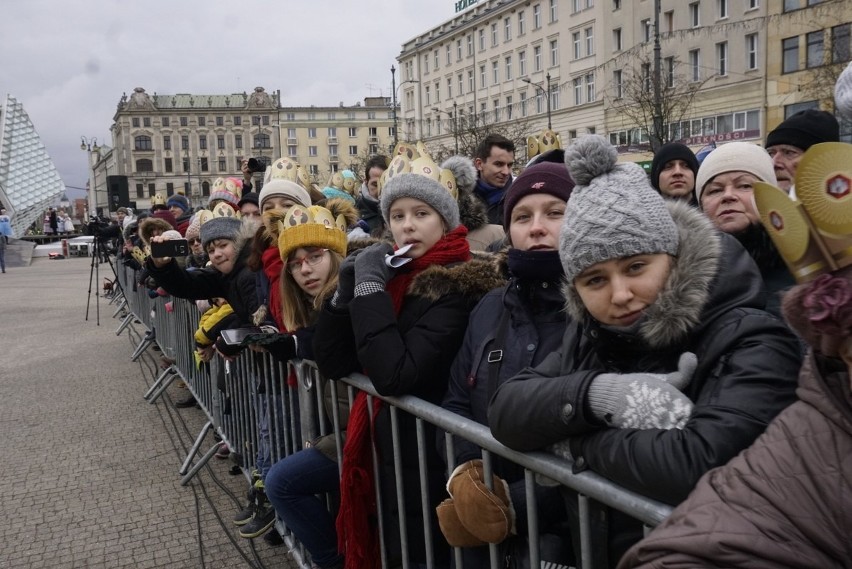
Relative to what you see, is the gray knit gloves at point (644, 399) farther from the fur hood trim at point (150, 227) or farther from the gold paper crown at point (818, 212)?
the fur hood trim at point (150, 227)

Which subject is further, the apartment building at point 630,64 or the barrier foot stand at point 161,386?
the apartment building at point 630,64

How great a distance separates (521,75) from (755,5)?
25.7 meters

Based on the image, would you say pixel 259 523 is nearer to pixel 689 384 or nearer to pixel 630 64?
pixel 689 384

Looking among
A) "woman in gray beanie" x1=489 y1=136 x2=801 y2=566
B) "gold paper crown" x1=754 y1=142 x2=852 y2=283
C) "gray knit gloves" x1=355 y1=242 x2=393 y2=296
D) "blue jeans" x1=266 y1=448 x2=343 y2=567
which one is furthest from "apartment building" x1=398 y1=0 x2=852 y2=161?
"gold paper crown" x1=754 y1=142 x2=852 y2=283

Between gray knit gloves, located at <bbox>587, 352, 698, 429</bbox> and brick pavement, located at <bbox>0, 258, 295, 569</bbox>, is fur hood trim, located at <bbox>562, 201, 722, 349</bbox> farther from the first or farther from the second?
brick pavement, located at <bbox>0, 258, 295, 569</bbox>

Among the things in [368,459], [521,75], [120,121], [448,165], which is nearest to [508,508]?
[368,459]

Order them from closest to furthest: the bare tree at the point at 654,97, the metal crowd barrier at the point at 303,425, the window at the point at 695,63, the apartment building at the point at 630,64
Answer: the metal crowd barrier at the point at 303,425 → the bare tree at the point at 654,97 → the apartment building at the point at 630,64 → the window at the point at 695,63

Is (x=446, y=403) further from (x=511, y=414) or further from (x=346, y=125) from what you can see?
(x=346, y=125)

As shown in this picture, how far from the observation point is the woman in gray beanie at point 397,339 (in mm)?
2535

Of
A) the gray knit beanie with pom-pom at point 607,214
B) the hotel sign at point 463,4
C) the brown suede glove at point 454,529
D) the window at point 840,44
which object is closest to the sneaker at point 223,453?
the brown suede glove at point 454,529

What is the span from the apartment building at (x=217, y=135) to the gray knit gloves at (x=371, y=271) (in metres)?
111

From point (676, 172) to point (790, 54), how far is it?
39976 mm

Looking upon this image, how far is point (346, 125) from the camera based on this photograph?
374ft

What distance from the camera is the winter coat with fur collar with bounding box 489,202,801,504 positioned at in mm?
1425
